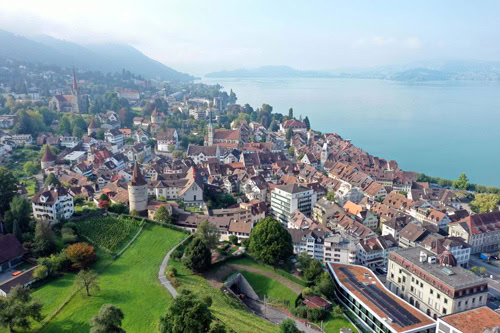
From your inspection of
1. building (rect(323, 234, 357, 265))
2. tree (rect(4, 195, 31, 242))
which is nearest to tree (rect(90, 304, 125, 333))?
tree (rect(4, 195, 31, 242))

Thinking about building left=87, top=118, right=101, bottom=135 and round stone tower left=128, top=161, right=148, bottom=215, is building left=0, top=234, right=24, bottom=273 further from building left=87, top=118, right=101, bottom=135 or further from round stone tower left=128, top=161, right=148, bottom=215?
building left=87, top=118, right=101, bottom=135

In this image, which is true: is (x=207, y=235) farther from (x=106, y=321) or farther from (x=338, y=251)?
(x=106, y=321)

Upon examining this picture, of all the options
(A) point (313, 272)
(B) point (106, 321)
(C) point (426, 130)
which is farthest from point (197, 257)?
(C) point (426, 130)

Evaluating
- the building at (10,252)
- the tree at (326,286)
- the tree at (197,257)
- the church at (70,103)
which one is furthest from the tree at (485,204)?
the church at (70,103)

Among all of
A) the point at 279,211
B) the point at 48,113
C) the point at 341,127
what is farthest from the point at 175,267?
the point at 341,127

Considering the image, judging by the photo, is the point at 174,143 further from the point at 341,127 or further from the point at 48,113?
the point at 341,127

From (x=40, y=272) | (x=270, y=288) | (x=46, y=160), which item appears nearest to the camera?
(x=40, y=272)

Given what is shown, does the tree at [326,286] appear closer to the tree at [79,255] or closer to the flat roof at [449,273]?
the flat roof at [449,273]
